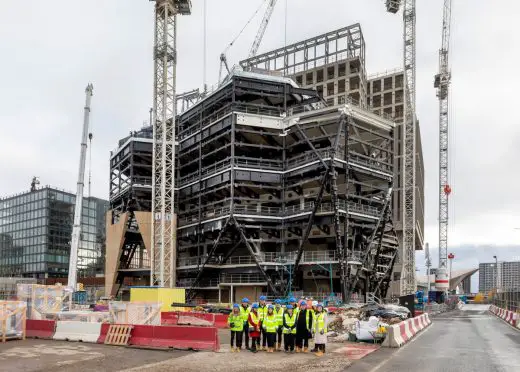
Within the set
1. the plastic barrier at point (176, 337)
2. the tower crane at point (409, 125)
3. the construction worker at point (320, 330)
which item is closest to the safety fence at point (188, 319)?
the plastic barrier at point (176, 337)

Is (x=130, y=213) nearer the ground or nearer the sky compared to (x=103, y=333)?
nearer the sky

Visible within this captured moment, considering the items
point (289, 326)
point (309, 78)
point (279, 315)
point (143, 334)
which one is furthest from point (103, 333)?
point (309, 78)

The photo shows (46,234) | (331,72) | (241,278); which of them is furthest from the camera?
(46,234)

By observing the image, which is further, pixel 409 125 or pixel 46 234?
pixel 46 234

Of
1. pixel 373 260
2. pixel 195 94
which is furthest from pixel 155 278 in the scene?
pixel 195 94

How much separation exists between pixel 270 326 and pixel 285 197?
42.7 meters

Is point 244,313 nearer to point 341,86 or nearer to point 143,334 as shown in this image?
point 143,334

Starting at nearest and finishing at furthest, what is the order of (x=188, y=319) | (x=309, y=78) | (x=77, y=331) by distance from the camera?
(x=77, y=331), (x=188, y=319), (x=309, y=78)

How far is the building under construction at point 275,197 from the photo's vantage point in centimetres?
5547

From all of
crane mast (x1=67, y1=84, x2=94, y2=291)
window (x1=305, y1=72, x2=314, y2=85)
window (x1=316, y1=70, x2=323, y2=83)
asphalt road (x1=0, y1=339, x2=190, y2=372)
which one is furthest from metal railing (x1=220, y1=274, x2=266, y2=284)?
window (x1=316, y1=70, x2=323, y2=83)

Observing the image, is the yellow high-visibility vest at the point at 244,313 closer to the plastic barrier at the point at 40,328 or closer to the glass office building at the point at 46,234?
the plastic barrier at the point at 40,328

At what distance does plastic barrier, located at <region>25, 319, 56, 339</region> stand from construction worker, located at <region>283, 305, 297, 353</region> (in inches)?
397

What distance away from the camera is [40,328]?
2134 cm

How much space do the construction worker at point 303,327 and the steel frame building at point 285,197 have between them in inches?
1364
